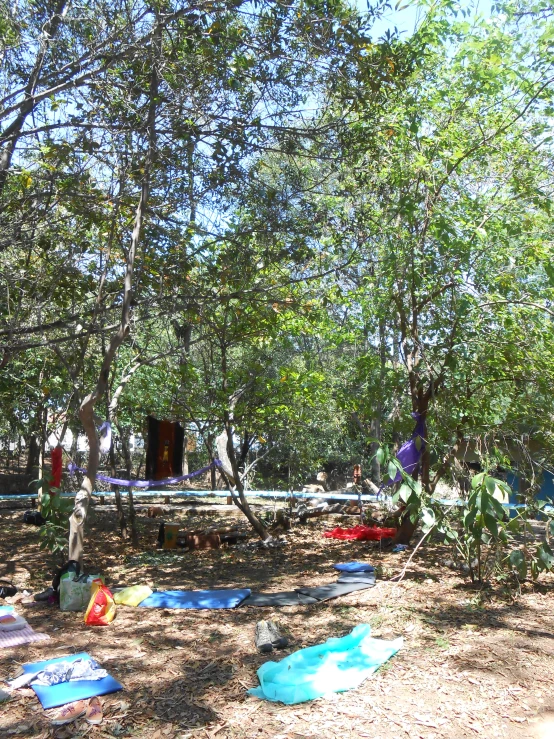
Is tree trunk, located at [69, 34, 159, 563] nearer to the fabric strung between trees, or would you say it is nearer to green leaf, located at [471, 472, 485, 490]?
the fabric strung between trees

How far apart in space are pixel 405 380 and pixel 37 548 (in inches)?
211

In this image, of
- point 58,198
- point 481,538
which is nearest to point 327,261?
point 58,198

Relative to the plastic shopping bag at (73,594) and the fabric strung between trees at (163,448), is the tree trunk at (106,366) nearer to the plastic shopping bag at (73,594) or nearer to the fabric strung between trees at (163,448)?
the plastic shopping bag at (73,594)

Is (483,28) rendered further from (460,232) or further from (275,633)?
(275,633)

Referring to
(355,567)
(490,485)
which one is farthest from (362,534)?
(490,485)

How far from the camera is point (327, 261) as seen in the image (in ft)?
25.7

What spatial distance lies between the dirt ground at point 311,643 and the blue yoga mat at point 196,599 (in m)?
0.16

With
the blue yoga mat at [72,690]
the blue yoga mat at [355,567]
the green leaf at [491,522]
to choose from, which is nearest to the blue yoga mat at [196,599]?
the blue yoga mat at [355,567]

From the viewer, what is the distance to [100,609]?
5.31 meters

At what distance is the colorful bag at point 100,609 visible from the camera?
524 cm

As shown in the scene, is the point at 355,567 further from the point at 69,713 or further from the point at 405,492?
the point at 69,713

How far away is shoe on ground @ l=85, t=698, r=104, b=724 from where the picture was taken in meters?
3.36

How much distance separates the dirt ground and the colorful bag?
0.09 m

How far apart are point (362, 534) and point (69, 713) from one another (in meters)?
6.82
